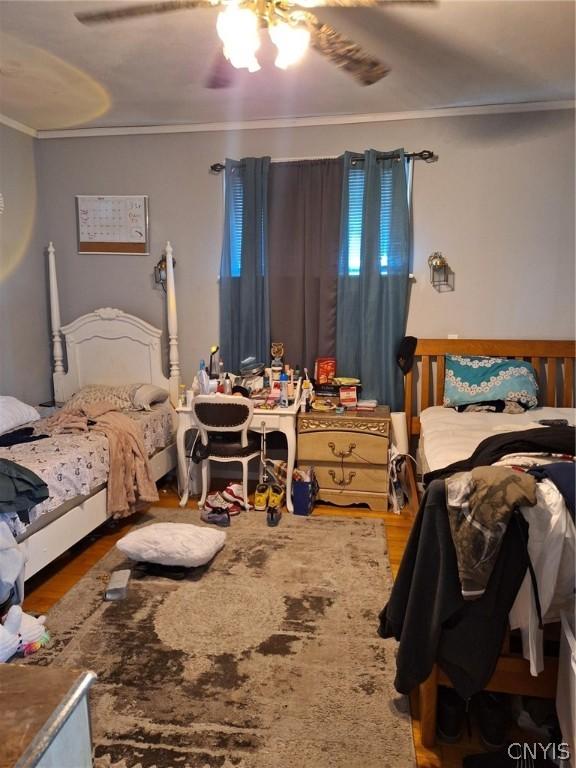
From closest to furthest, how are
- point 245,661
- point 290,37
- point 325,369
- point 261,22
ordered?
point 290,37 → point 261,22 → point 245,661 → point 325,369

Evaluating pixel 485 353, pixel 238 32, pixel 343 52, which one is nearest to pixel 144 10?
pixel 238 32

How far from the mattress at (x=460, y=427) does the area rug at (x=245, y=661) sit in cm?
66

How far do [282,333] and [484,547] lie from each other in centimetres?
250

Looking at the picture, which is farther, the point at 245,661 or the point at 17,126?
the point at 17,126

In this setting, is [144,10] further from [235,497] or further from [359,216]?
[235,497]

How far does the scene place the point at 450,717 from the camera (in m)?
1.57

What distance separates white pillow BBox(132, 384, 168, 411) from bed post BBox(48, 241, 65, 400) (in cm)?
76

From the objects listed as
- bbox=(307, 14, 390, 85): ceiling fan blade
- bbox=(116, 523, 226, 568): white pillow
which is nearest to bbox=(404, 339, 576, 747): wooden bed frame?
bbox=(116, 523, 226, 568): white pillow

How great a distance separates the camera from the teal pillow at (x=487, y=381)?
3150 mm

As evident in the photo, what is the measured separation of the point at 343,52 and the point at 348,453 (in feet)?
7.01

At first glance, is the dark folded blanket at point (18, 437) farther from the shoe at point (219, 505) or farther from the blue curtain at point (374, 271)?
the blue curtain at point (374, 271)

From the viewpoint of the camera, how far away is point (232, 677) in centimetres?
182

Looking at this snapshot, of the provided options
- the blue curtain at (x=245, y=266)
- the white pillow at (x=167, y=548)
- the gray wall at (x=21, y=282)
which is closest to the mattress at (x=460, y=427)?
the white pillow at (x=167, y=548)

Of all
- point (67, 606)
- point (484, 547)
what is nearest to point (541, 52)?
point (484, 547)
